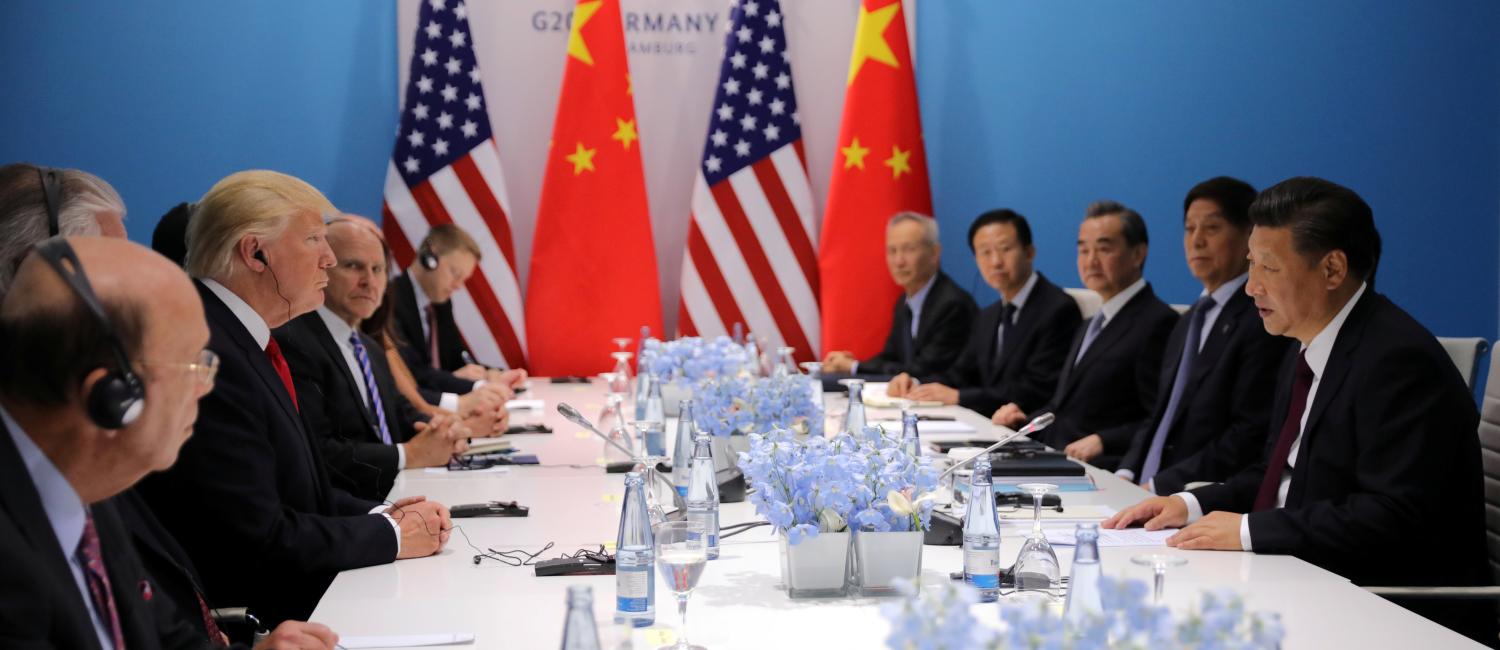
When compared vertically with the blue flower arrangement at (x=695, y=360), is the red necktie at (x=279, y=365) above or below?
above

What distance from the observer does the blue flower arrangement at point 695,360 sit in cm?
492

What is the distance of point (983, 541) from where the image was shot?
7.47ft

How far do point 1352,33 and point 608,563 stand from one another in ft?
20.2

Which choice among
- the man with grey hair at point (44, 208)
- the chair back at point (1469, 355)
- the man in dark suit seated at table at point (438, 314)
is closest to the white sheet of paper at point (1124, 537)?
the chair back at point (1469, 355)

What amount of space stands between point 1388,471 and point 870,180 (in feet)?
15.2

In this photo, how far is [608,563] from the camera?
249cm

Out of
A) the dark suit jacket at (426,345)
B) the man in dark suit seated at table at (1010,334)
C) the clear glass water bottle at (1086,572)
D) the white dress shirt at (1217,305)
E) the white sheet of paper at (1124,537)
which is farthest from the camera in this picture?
the dark suit jacket at (426,345)

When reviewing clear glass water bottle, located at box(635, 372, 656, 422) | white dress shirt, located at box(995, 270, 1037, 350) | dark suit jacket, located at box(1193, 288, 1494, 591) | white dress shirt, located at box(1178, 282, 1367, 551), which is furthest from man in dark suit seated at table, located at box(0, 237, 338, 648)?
white dress shirt, located at box(995, 270, 1037, 350)

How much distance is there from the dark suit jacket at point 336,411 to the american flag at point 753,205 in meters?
3.58

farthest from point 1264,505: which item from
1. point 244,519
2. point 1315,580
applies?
point 244,519

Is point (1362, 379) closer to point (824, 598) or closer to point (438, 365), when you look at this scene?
point (824, 598)

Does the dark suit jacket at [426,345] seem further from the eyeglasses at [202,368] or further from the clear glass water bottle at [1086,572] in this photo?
the clear glass water bottle at [1086,572]

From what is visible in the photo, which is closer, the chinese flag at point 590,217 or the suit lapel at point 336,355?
the suit lapel at point 336,355

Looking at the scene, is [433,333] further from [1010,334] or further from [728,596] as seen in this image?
[728,596]
